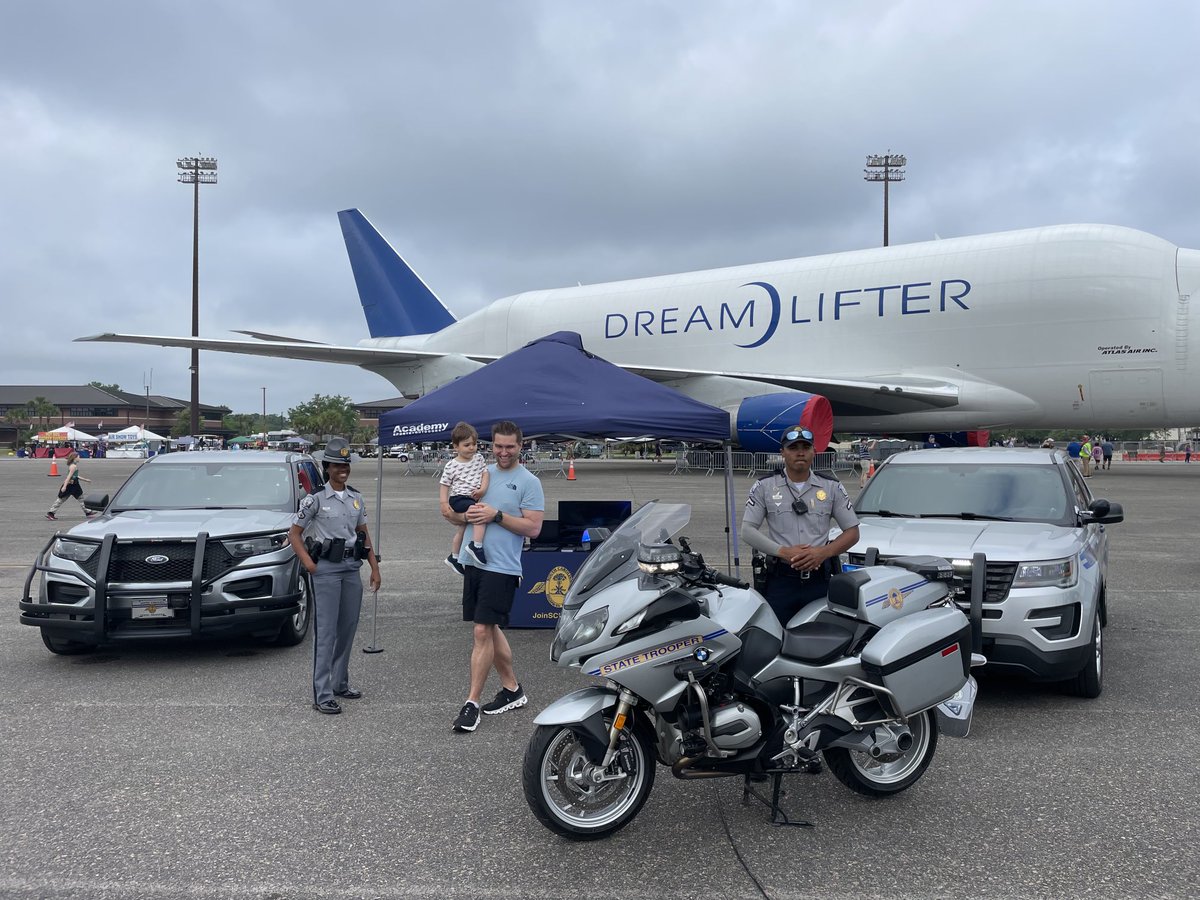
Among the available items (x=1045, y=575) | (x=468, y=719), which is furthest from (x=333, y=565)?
(x=1045, y=575)

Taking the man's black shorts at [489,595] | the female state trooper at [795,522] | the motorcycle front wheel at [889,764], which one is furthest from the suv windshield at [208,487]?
the motorcycle front wheel at [889,764]

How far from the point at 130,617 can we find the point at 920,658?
531 cm

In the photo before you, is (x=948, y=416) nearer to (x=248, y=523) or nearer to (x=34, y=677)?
(x=248, y=523)

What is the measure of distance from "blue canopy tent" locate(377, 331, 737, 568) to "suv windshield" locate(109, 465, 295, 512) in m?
1.15

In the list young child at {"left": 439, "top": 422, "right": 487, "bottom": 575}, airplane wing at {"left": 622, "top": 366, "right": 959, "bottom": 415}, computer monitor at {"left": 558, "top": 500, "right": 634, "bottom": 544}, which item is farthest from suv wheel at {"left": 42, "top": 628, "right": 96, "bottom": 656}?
airplane wing at {"left": 622, "top": 366, "right": 959, "bottom": 415}

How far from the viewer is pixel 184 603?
6.37 meters

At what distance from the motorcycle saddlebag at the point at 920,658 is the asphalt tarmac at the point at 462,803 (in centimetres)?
53

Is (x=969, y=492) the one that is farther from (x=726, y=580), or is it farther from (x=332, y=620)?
(x=332, y=620)

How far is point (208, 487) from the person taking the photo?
8.05 m

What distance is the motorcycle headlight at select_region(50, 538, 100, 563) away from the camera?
21.2 ft

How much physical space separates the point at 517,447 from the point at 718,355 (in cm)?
2202

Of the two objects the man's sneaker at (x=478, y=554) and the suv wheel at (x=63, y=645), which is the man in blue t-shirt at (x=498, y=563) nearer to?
the man's sneaker at (x=478, y=554)

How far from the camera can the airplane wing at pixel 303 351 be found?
24.8 m

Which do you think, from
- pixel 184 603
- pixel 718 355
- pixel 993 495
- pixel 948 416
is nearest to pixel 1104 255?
pixel 948 416
